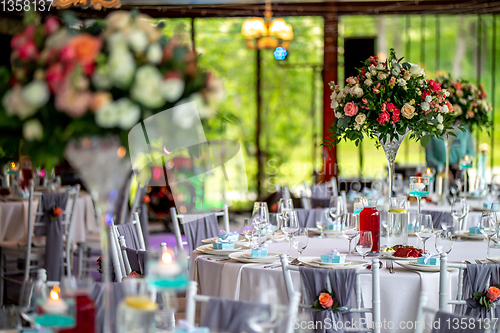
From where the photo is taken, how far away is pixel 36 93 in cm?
145

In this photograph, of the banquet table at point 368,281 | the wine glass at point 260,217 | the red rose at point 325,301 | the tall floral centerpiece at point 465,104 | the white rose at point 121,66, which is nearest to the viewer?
the white rose at point 121,66

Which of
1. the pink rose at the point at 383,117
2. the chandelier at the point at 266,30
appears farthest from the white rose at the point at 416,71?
the chandelier at the point at 266,30

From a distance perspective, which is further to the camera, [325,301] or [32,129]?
[325,301]

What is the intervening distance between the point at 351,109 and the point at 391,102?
0.25 meters

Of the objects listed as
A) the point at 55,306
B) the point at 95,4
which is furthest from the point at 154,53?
the point at 95,4

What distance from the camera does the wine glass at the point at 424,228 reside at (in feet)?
10.2

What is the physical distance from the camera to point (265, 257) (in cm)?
310

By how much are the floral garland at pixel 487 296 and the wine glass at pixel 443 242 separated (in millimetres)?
348

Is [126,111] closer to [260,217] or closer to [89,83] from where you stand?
[89,83]

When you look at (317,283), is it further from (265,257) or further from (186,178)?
(186,178)

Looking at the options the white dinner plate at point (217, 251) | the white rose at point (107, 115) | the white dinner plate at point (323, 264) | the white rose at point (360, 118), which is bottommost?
the white dinner plate at point (217, 251)

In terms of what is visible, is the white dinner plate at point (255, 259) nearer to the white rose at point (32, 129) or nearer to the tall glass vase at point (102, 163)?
the tall glass vase at point (102, 163)

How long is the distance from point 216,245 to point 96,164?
191 cm

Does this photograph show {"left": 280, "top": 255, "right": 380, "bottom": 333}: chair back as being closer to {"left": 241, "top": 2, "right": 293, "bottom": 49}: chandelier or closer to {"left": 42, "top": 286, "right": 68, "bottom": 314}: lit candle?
{"left": 42, "top": 286, "right": 68, "bottom": 314}: lit candle
